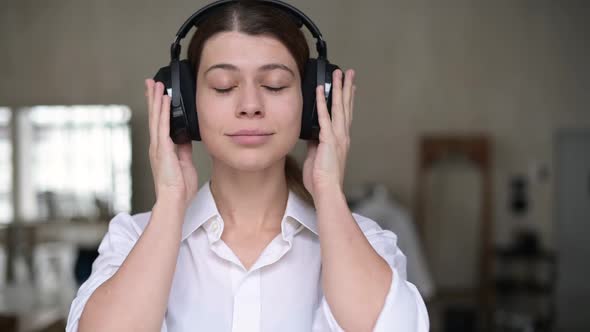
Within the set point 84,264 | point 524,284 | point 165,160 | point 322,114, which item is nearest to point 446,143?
point 524,284

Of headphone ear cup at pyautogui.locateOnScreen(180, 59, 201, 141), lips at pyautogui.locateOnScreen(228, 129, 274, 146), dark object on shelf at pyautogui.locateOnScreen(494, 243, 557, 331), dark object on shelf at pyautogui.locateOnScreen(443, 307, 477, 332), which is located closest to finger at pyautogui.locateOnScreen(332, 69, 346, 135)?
lips at pyautogui.locateOnScreen(228, 129, 274, 146)

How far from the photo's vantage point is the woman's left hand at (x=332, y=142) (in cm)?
86

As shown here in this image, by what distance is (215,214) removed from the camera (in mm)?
964

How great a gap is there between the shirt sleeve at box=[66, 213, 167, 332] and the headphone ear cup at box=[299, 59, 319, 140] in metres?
0.33

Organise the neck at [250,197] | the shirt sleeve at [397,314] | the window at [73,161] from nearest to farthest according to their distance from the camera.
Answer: the shirt sleeve at [397,314], the neck at [250,197], the window at [73,161]

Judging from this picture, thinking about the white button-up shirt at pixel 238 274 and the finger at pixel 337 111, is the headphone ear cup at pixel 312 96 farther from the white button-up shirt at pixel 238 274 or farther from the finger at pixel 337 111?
the white button-up shirt at pixel 238 274

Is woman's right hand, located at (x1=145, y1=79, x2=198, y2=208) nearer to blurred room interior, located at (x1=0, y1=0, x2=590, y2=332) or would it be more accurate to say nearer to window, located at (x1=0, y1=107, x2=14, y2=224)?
blurred room interior, located at (x1=0, y1=0, x2=590, y2=332)

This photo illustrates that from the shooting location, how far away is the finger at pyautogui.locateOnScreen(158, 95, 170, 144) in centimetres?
87

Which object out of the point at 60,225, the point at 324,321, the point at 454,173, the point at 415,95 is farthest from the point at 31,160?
the point at 324,321

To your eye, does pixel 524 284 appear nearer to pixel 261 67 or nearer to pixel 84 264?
pixel 84 264

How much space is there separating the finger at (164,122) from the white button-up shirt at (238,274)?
16 cm

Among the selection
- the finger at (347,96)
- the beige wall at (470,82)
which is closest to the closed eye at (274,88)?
the finger at (347,96)

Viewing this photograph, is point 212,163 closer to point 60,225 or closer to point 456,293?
point 60,225

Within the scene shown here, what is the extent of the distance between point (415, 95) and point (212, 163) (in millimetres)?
3697
